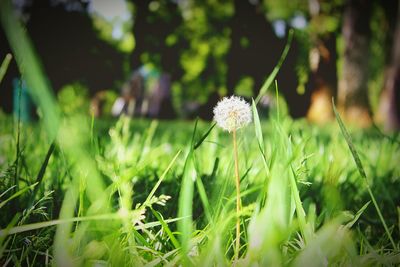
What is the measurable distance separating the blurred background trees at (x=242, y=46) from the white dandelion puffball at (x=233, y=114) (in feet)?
4.52

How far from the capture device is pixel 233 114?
2.17 feet

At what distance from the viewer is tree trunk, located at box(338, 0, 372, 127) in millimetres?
9242

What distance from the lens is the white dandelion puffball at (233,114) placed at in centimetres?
66

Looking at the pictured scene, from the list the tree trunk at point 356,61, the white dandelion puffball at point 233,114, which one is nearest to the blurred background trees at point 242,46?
the tree trunk at point 356,61

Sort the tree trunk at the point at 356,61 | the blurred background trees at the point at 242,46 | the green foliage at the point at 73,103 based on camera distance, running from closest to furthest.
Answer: the green foliage at the point at 73,103 → the blurred background trees at the point at 242,46 → the tree trunk at the point at 356,61

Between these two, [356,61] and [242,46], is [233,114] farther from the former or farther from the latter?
[242,46]

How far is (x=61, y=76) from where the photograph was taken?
18.4ft

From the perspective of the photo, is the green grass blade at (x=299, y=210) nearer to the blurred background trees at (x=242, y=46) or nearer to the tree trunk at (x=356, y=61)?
the blurred background trees at (x=242, y=46)

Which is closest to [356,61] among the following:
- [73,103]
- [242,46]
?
[242,46]

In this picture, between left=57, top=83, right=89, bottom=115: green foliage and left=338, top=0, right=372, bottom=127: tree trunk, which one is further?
left=338, top=0, right=372, bottom=127: tree trunk

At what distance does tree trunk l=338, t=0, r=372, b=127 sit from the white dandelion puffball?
29.4 ft

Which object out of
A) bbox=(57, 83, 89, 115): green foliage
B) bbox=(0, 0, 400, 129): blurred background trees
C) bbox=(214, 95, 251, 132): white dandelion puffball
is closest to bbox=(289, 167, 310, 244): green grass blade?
bbox=(214, 95, 251, 132): white dandelion puffball

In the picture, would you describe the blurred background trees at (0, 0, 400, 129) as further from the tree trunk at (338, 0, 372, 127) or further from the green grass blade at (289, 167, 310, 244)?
the green grass blade at (289, 167, 310, 244)

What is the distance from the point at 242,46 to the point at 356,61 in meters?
5.27
